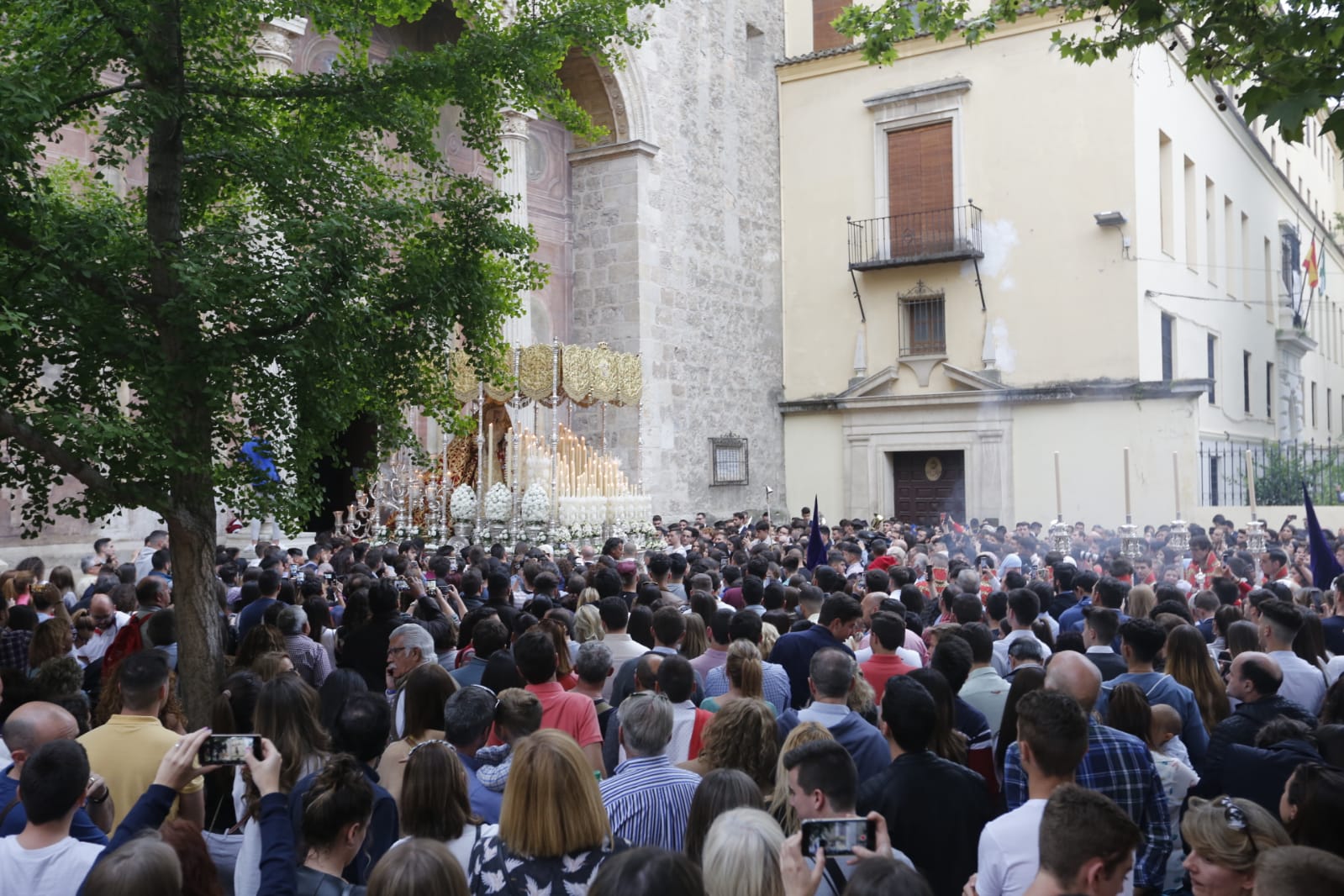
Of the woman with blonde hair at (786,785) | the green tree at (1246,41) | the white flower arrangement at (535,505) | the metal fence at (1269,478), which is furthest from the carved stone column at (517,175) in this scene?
Answer: the woman with blonde hair at (786,785)

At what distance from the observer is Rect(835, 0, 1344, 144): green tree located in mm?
5379

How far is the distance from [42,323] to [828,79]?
22366 mm

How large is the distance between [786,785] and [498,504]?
42.3 feet

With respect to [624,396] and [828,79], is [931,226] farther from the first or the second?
[624,396]

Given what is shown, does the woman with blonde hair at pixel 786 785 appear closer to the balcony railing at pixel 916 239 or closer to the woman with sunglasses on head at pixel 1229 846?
the woman with sunglasses on head at pixel 1229 846

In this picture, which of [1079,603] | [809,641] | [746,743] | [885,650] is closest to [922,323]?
[1079,603]

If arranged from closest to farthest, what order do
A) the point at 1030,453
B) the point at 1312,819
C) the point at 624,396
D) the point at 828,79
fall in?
the point at 1312,819, the point at 624,396, the point at 1030,453, the point at 828,79

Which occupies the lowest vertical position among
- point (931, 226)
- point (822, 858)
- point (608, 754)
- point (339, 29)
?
point (608, 754)

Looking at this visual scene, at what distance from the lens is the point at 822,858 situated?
2584 millimetres

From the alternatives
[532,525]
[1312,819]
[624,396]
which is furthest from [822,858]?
[624,396]

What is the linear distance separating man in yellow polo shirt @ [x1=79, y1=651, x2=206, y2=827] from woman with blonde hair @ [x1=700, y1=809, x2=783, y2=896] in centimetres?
218

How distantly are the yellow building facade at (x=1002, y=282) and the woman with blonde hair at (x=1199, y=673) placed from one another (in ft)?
56.2

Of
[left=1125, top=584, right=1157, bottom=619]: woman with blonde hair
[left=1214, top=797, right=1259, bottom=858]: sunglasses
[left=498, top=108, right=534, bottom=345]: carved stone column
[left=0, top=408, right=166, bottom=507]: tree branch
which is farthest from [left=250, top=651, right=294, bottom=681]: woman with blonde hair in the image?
[left=498, top=108, right=534, bottom=345]: carved stone column

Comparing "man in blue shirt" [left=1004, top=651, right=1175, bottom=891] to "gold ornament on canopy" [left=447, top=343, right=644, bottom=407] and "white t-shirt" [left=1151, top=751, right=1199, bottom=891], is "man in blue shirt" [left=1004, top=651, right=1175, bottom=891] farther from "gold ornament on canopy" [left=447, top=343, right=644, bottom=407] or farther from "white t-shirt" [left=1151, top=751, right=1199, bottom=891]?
"gold ornament on canopy" [left=447, top=343, right=644, bottom=407]
